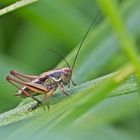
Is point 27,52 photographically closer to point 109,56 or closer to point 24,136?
point 109,56

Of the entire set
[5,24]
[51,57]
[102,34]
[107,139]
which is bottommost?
[107,139]

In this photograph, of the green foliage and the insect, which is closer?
the green foliage

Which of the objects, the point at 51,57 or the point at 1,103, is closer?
the point at 1,103

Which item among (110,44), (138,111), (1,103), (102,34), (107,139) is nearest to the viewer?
(107,139)

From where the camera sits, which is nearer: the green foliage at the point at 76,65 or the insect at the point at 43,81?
the green foliage at the point at 76,65

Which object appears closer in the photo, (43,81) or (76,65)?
(76,65)

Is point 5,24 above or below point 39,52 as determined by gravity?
above

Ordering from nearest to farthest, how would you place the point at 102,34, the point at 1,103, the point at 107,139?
the point at 107,139
the point at 102,34
the point at 1,103

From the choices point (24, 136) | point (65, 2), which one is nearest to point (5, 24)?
point (65, 2)
